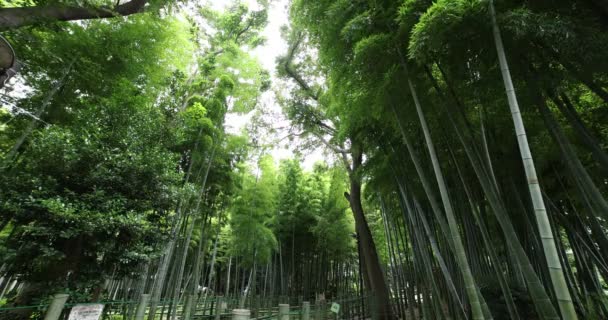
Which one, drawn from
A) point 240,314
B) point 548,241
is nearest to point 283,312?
point 240,314

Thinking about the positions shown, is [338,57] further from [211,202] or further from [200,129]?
[211,202]

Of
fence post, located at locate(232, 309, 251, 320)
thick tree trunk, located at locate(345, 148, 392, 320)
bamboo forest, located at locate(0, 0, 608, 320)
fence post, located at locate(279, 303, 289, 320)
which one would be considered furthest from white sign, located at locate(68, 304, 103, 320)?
thick tree trunk, located at locate(345, 148, 392, 320)

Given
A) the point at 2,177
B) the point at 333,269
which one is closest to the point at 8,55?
the point at 2,177

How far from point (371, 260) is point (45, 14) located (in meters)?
6.21

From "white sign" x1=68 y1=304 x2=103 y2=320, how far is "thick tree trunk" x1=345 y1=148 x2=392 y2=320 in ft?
12.8

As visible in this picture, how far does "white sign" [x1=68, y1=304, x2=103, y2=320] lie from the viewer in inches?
67.0

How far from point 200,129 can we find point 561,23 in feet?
14.2

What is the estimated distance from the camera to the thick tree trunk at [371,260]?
5.07 m

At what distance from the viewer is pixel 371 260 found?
5.40 metres

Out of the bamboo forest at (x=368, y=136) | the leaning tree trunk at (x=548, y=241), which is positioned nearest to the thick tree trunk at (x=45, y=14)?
the bamboo forest at (x=368, y=136)

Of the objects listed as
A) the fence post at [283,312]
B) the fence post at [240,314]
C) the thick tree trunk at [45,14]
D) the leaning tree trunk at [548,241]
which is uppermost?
the thick tree trunk at [45,14]

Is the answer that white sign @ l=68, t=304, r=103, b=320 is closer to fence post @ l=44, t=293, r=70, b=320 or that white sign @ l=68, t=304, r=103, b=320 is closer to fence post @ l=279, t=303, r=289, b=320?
fence post @ l=44, t=293, r=70, b=320

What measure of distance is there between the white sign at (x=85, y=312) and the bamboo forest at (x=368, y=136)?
0.04ft

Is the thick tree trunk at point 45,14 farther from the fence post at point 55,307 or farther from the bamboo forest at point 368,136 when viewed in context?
the fence post at point 55,307
